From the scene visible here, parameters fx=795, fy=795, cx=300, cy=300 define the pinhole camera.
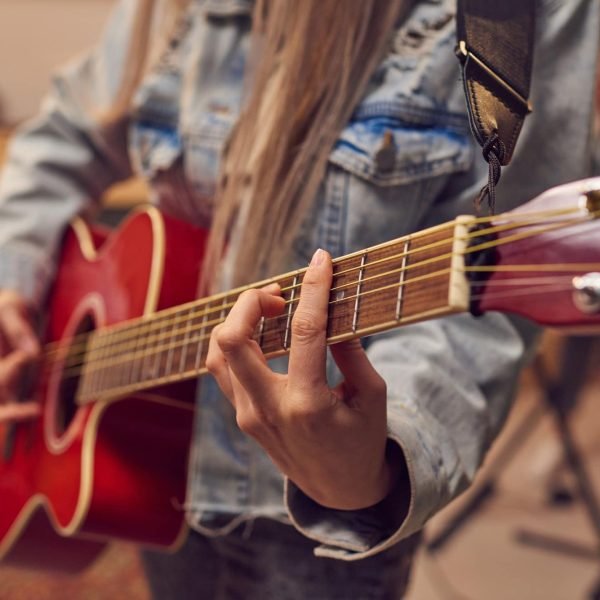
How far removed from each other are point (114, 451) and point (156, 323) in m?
0.15

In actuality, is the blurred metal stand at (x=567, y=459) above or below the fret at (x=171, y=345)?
below

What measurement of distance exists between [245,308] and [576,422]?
6.36 ft

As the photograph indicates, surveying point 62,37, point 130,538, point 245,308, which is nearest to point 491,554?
point 130,538

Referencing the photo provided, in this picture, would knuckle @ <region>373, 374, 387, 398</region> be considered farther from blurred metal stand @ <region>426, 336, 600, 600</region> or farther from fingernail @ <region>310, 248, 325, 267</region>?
blurred metal stand @ <region>426, 336, 600, 600</region>

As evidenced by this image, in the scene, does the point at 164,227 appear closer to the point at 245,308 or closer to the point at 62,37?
the point at 245,308

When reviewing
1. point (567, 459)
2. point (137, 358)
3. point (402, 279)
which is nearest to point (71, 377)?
point (137, 358)

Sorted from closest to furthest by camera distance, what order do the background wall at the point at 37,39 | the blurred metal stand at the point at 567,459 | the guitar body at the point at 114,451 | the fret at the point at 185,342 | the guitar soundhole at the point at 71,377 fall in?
the fret at the point at 185,342, the guitar body at the point at 114,451, the guitar soundhole at the point at 71,377, the blurred metal stand at the point at 567,459, the background wall at the point at 37,39

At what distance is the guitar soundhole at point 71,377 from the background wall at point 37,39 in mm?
1217

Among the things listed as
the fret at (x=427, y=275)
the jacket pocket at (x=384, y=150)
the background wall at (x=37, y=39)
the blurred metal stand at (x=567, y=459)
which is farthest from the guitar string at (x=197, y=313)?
the background wall at (x=37, y=39)

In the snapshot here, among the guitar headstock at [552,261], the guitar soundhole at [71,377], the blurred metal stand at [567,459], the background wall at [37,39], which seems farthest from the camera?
the background wall at [37,39]

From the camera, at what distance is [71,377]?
2.58 ft

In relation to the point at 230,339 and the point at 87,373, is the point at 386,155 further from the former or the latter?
the point at 87,373

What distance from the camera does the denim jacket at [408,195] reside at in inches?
18.3

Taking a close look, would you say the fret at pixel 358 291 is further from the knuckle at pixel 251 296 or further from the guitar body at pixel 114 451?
the guitar body at pixel 114 451
